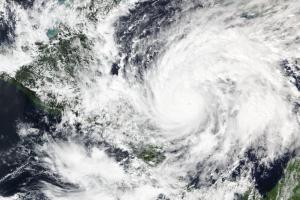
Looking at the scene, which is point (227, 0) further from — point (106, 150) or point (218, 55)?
point (106, 150)

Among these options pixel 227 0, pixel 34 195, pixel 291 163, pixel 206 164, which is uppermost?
pixel 227 0

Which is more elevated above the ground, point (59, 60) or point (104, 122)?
point (59, 60)

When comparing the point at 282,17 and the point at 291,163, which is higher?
the point at 282,17

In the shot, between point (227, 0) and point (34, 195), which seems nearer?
point (34, 195)

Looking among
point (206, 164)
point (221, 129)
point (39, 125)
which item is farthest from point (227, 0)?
point (39, 125)

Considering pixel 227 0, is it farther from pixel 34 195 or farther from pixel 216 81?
pixel 34 195

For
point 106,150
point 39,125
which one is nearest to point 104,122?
point 106,150
